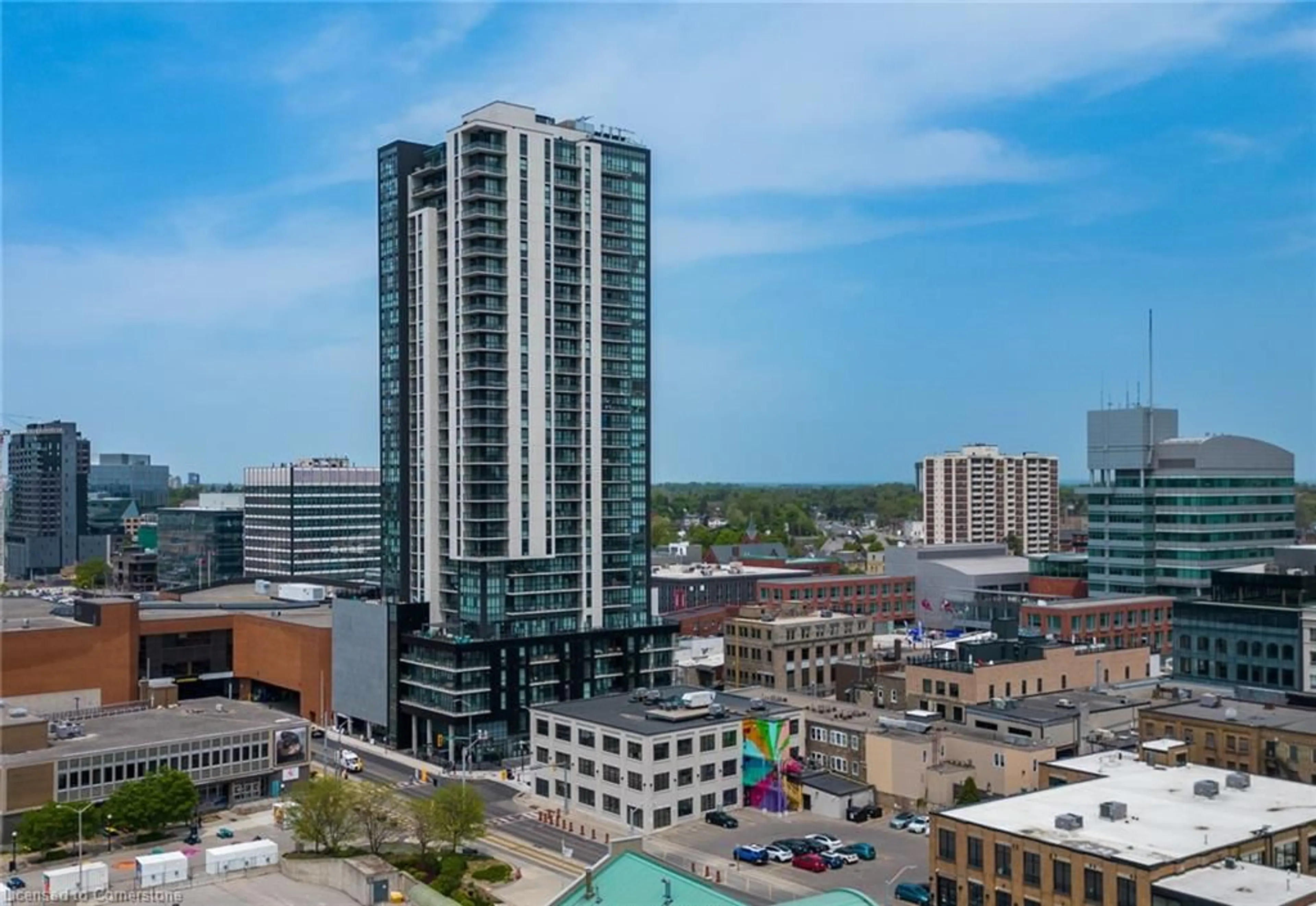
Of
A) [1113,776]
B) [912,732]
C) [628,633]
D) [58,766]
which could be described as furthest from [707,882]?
[628,633]

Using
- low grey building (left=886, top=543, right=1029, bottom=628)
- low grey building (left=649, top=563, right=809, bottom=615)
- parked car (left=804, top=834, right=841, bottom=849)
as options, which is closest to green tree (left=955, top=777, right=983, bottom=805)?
parked car (left=804, top=834, right=841, bottom=849)

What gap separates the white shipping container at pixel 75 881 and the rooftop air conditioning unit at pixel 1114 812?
45475 millimetres

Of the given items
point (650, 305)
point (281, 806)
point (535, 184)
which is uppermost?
point (535, 184)

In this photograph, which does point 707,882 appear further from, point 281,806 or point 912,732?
point 281,806

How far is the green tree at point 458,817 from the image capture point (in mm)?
61750

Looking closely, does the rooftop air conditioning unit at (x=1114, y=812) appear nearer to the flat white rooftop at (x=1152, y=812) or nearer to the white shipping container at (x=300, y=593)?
the flat white rooftop at (x=1152, y=812)

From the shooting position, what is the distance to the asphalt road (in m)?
66.9

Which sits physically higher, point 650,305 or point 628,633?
point 650,305

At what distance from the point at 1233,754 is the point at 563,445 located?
167 ft

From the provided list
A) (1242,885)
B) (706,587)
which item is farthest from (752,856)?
(706,587)

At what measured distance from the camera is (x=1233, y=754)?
64.7 meters

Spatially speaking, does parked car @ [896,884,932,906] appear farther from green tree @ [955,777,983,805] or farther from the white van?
the white van

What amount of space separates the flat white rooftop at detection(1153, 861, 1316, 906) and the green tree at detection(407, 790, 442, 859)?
34500 mm

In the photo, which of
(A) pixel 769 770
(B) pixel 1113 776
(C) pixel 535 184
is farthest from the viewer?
(C) pixel 535 184
